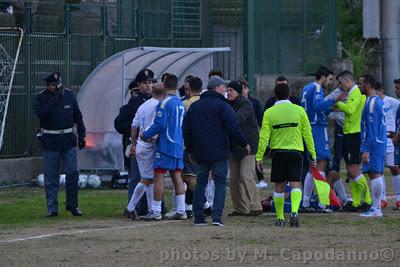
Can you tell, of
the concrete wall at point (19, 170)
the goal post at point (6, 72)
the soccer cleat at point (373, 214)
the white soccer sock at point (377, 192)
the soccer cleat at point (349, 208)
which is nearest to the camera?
the soccer cleat at point (373, 214)

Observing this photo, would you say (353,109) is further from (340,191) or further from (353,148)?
(340,191)

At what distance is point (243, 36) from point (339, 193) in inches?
430

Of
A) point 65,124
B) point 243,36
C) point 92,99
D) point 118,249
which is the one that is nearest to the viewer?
point 118,249

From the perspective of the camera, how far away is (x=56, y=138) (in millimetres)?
16859

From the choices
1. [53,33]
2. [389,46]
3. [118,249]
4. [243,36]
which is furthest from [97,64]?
[118,249]

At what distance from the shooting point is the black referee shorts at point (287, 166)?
601 inches

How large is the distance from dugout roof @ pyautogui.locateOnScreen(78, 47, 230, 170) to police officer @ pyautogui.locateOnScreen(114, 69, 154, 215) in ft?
15.9

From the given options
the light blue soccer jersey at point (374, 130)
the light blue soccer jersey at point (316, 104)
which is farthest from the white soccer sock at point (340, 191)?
the light blue soccer jersey at point (374, 130)

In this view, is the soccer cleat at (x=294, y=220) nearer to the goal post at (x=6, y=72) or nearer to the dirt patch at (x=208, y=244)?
the dirt patch at (x=208, y=244)

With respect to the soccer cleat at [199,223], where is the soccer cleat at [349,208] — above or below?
below

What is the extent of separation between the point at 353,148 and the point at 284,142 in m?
2.61

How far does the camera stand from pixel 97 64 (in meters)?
23.7

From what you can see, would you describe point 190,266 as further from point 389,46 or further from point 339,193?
point 389,46

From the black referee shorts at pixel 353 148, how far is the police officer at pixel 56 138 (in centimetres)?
401
